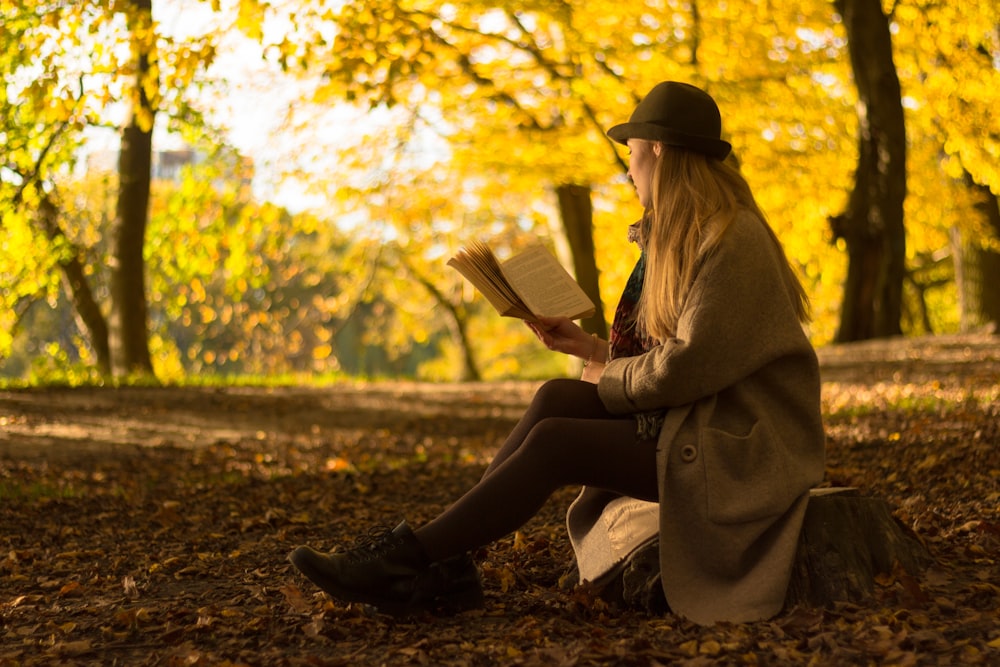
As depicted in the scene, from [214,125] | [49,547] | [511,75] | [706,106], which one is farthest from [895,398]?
[214,125]

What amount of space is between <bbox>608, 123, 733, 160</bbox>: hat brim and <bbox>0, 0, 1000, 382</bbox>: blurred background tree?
4359 mm

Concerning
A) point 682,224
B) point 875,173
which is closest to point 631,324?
point 682,224

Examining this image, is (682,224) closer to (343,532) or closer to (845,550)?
(845,550)

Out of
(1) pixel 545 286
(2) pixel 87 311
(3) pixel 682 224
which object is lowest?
(1) pixel 545 286

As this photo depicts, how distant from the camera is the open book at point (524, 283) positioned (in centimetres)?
354

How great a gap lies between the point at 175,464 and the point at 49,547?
8.35ft

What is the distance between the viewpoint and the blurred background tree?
8.20 metres

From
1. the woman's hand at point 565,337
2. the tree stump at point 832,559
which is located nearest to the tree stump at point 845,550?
the tree stump at point 832,559

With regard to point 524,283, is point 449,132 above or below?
above

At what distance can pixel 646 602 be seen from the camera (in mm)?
3420

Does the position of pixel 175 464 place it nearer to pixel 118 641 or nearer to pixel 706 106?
pixel 118 641

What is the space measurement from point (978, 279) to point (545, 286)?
12.6 metres

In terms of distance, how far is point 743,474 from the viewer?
317 centimetres

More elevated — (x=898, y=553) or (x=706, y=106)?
(x=706, y=106)
